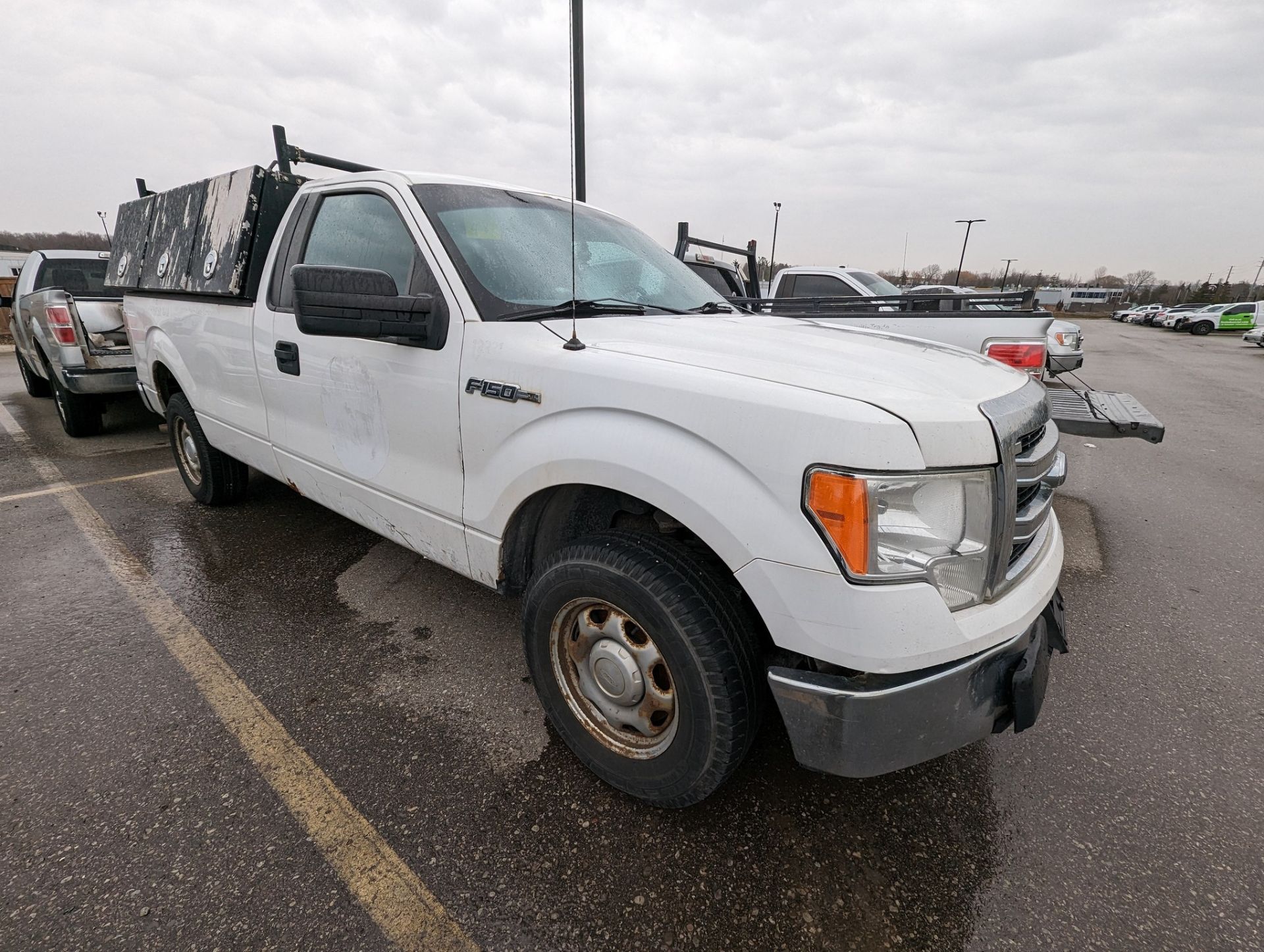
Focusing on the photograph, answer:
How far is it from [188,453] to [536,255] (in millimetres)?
3506

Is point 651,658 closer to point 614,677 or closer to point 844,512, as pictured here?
point 614,677

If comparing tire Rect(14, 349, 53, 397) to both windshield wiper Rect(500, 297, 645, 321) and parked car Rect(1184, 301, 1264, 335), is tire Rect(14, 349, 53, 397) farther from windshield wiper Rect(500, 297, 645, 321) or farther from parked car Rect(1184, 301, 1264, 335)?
parked car Rect(1184, 301, 1264, 335)

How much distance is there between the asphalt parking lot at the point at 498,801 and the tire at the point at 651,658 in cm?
19

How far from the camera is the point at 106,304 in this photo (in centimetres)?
564

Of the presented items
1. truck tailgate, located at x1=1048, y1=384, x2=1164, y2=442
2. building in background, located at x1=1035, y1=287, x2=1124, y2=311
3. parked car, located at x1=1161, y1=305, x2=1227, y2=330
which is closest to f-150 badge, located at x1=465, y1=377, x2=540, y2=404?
truck tailgate, located at x1=1048, y1=384, x2=1164, y2=442

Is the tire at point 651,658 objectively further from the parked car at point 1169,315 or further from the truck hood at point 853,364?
the parked car at point 1169,315

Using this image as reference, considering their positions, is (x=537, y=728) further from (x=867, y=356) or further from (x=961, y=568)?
(x=867, y=356)

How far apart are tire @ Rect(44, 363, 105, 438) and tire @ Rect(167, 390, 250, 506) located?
2.47 meters

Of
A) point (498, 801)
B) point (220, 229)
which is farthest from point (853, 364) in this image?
point (220, 229)

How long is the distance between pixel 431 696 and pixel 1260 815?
2800mm

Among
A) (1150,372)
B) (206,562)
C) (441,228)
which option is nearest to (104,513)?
(206,562)

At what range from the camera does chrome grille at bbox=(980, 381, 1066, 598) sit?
1.49m

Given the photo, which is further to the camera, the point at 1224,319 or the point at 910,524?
the point at 1224,319

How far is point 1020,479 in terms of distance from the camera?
1.66 meters
